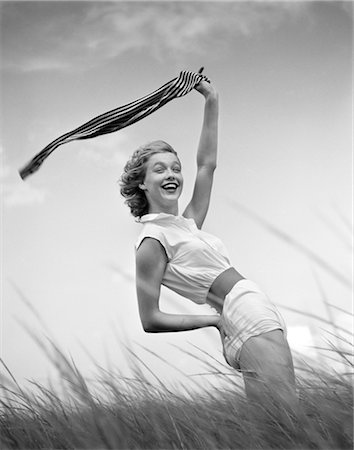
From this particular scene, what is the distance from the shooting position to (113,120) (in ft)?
7.66

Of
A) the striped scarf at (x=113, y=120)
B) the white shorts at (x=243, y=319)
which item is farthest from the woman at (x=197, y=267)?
the striped scarf at (x=113, y=120)

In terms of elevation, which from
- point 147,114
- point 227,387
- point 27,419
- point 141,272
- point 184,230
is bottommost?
point 27,419

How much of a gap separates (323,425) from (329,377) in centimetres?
18

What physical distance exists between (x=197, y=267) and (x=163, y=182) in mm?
367

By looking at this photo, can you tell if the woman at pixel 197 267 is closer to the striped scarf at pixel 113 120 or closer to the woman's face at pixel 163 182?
the woman's face at pixel 163 182

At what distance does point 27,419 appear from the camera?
1.80 m

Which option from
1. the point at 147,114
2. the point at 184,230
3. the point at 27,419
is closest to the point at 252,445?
the point at 27,419

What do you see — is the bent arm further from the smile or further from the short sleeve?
the smile

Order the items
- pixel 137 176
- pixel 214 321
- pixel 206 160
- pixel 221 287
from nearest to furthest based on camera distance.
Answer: pixel 214 321 < pixel 221 287 < pixel 137 176 < pixel 206 160

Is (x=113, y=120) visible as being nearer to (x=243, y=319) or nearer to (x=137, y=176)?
(x=137, y=176)

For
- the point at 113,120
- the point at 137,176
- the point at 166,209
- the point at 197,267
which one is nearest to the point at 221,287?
the point at 197,267

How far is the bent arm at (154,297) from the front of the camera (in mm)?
1855

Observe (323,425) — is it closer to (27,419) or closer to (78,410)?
(78,410)

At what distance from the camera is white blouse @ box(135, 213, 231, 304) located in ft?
6.77
